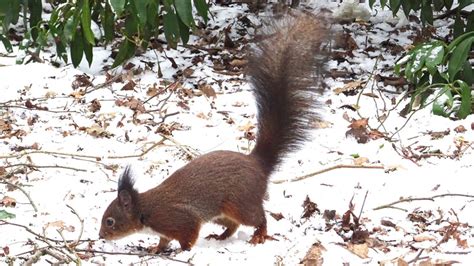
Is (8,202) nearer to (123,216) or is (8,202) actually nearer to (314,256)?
(123,216)

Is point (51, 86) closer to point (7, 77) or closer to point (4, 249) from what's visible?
point (7, 77)

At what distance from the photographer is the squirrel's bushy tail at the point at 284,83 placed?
343cm

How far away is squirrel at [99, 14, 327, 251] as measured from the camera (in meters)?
3.22

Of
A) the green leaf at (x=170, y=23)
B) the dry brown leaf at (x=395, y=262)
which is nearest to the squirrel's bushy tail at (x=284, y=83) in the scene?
the dry brown leaf at (x=395, y=262)

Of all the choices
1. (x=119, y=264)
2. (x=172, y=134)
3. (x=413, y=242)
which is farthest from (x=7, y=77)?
(x=413, y=242)

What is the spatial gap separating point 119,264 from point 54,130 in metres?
1.99

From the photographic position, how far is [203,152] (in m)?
4.45

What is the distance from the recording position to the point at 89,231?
11.1ft

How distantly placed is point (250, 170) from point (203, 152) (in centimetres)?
117

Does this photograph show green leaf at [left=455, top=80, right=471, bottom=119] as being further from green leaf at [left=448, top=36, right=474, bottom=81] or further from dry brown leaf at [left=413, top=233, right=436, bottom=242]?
dry brown leaf at [left=413, top=233, right=436, bottom=242]

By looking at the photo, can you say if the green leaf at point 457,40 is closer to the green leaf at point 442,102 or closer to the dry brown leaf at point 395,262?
the green leaf at point 442,102

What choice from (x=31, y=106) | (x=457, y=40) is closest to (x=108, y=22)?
(x=31, y=106)

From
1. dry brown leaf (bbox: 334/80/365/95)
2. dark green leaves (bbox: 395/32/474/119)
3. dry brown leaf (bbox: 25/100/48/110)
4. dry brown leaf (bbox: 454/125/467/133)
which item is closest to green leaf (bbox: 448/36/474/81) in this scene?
dark green leaves (bbox: 395/32/474/119)

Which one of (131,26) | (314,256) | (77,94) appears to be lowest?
(77,94)
